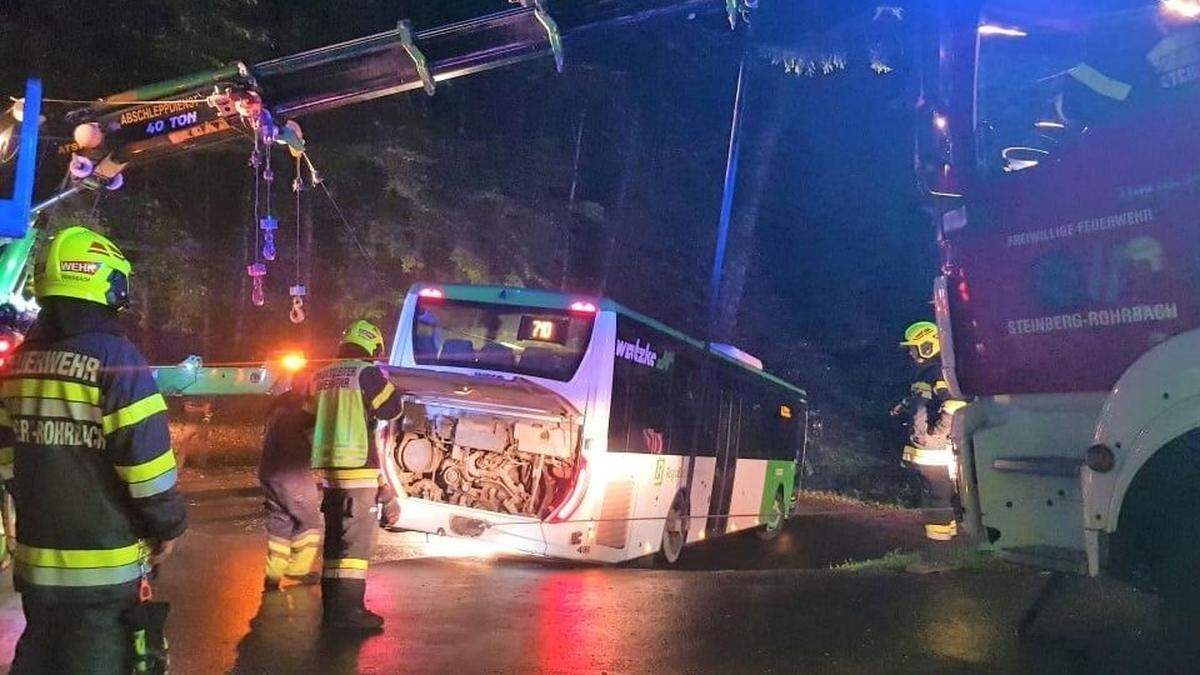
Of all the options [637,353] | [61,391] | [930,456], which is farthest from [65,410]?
[930,456]

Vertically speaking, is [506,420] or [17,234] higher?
[17,234]

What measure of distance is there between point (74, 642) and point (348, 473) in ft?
8.73

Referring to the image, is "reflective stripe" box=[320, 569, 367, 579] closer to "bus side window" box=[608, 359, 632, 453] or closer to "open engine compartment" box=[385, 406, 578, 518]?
"open engine compartment" box=[385, 406, 578, 518]

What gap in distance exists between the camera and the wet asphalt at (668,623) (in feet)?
16.0

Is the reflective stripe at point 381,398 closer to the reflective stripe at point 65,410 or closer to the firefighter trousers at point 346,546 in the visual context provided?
the firefighter trousers at point 346,546

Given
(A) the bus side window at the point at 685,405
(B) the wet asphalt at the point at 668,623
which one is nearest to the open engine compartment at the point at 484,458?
(B) the wet asphalt at the point at 668,623

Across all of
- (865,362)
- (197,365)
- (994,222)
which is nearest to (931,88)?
(994,222)

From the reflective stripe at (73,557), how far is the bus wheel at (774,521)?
12.3 meters

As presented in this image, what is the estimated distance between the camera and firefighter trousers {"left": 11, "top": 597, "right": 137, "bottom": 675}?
123 inches

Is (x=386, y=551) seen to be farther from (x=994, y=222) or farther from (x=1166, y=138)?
(x=1166, y=138)

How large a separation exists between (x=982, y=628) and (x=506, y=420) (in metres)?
4.71

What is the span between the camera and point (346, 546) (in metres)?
5.64

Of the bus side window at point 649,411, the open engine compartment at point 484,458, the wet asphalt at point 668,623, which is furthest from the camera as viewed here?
Answer: the bus side window at point 649,411

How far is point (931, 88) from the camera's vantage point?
5543 mm
